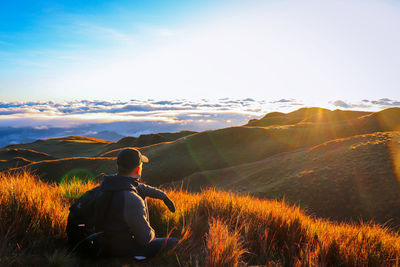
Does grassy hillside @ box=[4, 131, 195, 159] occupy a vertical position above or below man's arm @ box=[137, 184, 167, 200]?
below

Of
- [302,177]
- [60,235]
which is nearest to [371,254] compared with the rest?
[60,235]

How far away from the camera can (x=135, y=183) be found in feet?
14.1

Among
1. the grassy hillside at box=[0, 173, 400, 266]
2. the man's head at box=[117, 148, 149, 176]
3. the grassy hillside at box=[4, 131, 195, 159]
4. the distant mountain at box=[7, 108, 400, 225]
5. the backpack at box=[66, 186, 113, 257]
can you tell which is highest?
the man's head at box=[117, 148, 149, 176]

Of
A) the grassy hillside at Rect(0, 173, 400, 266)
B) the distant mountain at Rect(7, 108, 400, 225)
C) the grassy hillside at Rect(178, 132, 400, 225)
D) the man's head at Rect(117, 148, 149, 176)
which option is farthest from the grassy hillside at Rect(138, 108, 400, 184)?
the man's head at Rect(117, 148, 149, 176)

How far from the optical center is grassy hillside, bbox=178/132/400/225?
805 inches

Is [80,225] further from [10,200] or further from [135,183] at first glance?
[10,200]

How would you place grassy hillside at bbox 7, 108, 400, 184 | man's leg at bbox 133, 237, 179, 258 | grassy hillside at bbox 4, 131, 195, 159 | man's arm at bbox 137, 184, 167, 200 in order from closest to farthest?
man's leg at bbox 133, 237, 179, 258 < man's arm at bbox 137, 184, 167, 200 < grassy hillside at bbox 7, 108, 400, 184 < grassy hillside at bbox 4, 131, 195, 159

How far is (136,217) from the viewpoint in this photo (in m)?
4.03

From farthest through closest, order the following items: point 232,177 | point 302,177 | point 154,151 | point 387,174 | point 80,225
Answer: point 154,151
point 232,177
point 302,177
point 387,174
point 80,225

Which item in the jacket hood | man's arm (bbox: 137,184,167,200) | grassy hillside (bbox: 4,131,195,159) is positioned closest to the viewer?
the jacket hood

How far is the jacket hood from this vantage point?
3953 mm

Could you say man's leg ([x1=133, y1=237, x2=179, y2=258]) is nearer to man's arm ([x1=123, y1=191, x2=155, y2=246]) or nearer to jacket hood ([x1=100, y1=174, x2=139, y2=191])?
man's arm ([x1=123, y1=191, x2=155, y2=246])

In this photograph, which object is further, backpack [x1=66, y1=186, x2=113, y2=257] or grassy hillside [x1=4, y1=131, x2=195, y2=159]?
grassy hillside [x1=4, y1=131, x2=195, y2=159]

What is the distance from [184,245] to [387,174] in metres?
26.5
